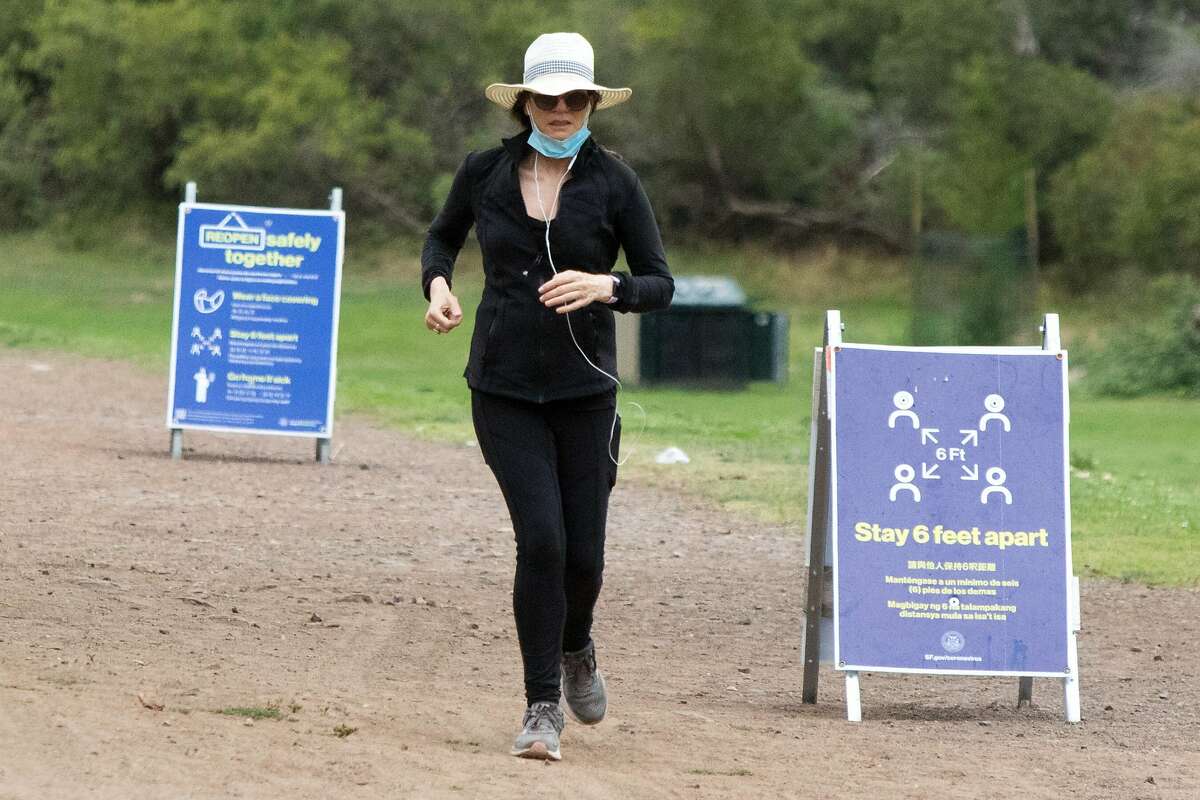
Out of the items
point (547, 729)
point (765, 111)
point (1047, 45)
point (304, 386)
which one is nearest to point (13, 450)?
point (304, 386)

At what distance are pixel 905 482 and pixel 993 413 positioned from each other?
0.38 m

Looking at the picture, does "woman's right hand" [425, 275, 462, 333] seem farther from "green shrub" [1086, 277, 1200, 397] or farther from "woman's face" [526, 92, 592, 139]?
"green shrub" [1086, 277, 1200, 397]

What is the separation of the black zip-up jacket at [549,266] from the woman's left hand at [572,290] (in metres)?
0.11

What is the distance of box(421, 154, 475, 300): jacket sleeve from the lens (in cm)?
574

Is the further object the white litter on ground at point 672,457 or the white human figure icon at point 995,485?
the white litter on ground at point 672,457

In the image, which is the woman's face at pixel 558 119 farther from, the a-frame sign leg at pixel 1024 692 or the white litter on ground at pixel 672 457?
the white litter on ground at pixel 672 457

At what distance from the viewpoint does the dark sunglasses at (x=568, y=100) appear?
5.53m

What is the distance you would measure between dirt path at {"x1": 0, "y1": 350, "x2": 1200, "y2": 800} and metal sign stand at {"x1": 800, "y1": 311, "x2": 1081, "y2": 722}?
164mm

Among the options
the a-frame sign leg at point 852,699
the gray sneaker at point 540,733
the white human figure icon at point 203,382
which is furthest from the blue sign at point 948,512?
the white human figure icon at point 203,382

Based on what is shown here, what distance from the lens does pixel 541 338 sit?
552cm

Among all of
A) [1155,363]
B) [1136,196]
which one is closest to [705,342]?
[1155,363]

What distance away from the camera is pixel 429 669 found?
24.0ft

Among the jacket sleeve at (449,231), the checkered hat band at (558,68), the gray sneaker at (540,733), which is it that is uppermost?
the checkered hat band at (558,68)

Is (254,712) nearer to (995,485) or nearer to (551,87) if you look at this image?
(551,87)
